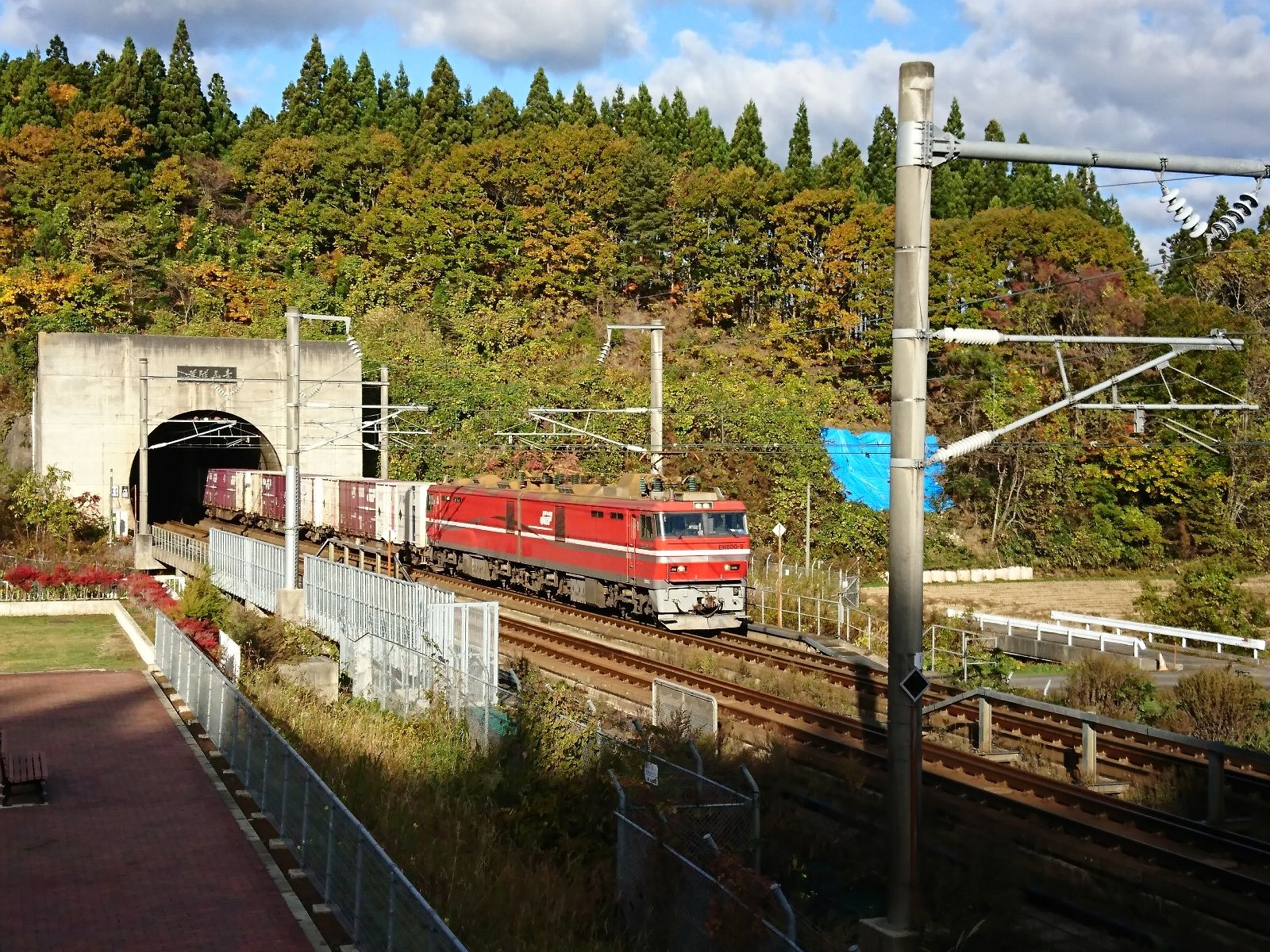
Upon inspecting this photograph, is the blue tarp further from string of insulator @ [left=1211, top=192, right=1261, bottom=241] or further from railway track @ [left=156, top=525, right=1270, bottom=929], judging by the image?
string of insulator @ [left=1211, top=192, right=1261, bottom=241]

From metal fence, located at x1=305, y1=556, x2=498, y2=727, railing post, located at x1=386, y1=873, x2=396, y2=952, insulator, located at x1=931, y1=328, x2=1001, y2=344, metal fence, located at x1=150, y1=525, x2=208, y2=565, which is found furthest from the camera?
metal fence, located at x1=150, y1=525, x2=208, y2=565

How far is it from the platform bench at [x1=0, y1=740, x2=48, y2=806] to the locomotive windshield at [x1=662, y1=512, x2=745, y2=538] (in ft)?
47.8

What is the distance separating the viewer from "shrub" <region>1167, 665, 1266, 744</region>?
67.5 feet

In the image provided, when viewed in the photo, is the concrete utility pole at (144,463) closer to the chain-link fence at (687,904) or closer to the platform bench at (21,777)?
the platform bench at (21,777)

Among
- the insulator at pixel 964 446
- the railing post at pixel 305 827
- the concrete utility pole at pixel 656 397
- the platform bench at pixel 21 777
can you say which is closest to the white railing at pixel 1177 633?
the concrete utility pole at pixel 656 397

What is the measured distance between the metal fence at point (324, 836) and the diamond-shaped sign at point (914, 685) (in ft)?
14.5

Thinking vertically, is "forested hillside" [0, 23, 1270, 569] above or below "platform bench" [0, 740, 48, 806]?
above

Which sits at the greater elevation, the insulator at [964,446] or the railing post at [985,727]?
the insulator at [964,446]

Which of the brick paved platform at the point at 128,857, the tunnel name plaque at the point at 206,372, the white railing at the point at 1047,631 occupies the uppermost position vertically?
the tunnel name plaque at the point at 206,372

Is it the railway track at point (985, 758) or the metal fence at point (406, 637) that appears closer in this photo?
the railway track at point (985, 758)

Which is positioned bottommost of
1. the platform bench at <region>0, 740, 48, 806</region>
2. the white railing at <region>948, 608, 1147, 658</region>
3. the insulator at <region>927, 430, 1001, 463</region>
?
the white railing at <region>948, 608, 1147, 658</region>

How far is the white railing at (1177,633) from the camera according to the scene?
101 feet

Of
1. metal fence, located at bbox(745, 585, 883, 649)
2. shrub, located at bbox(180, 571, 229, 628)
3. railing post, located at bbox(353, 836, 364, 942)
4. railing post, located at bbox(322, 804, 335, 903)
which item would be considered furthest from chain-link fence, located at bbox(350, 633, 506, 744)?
metal fence, located at bbox(745, 585, 883, 649)

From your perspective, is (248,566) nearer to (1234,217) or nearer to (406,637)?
(406,637)
